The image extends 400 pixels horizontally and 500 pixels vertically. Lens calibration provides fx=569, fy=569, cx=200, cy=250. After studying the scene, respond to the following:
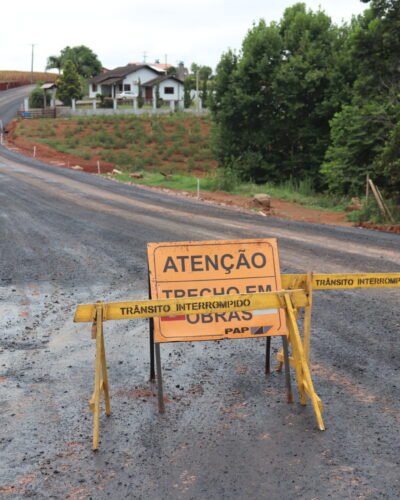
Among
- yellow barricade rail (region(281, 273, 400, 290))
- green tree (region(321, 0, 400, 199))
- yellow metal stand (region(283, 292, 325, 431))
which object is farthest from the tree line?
yellow metal stand (region(283, 292, 325, 431))

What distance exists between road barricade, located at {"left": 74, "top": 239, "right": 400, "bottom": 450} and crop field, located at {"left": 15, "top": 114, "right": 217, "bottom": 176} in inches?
1383

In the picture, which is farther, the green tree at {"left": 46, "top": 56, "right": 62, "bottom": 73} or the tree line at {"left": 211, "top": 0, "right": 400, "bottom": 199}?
the green tree at {"left": 46, "top": 56, "right": 62, "bottom": 73}

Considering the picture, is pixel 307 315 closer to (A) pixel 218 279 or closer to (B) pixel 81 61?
(A) pixel 218 279

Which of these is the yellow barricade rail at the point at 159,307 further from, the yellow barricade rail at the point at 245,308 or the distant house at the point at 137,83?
the distant house at the point at 137,83

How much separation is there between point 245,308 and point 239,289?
72 centimetres

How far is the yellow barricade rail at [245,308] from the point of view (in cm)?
Result: 530

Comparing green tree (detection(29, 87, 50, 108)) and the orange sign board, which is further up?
green tree (detection(29, 87, 50, 108))

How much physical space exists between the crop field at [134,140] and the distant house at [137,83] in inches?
1110

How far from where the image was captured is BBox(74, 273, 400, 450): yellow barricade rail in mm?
5301

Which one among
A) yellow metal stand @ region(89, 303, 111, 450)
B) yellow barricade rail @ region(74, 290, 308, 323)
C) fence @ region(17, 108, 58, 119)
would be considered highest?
fence @ region(17, 108, 58, 119)

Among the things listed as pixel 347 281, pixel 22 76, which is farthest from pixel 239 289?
pixel 22 76

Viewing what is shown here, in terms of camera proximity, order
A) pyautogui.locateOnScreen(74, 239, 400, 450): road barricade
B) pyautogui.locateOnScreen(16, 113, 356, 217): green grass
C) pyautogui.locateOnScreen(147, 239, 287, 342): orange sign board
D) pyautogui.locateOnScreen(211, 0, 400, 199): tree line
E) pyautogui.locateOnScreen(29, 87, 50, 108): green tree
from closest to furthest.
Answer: pyautogui.locateOnScreen(74, 239, 400, 450): road barricade
pyautogui.locateOnScreen(147, 239, 287, 342): orange sign board
pyautogui.locateOnScreen(16, 113, 356, 217): green grass
pyautogui.locateOnScreen(211, 0, 400, 199): tree line
pyautogui.locateOnScreen(29, 87, 50, 108): green tree

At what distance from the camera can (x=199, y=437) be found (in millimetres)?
5113

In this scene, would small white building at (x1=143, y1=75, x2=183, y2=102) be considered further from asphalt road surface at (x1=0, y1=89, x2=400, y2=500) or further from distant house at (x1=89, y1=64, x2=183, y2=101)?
asphalt road surface at (x1=0, y1=89, x2=400, y2=500)
